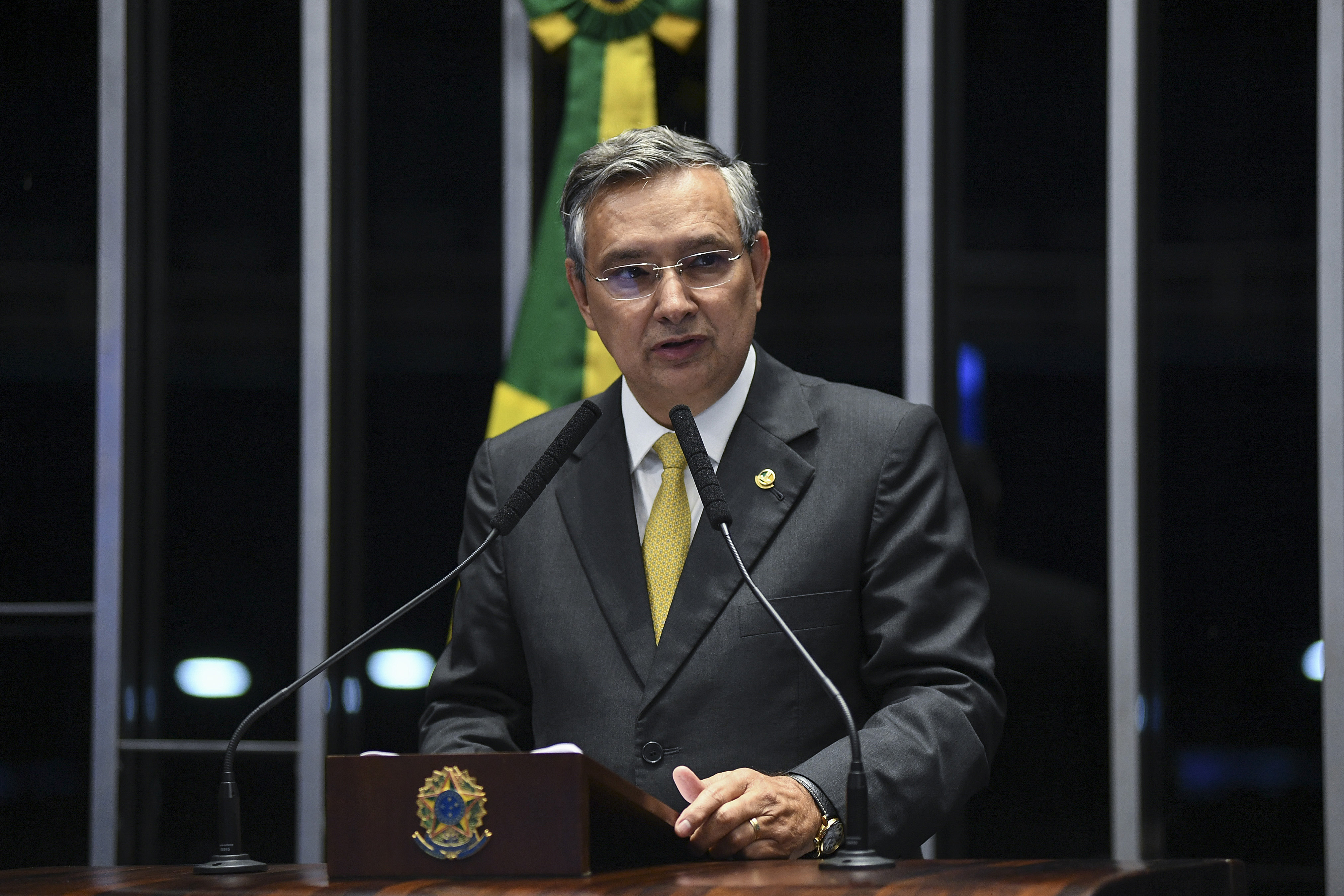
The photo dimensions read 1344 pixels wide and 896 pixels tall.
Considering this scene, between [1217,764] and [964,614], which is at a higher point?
[964,614]

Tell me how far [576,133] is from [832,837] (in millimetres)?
2163

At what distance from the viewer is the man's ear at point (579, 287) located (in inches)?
82.8

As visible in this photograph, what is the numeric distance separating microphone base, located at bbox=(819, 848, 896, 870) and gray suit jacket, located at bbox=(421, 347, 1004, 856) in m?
0.33

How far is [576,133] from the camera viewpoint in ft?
11.0

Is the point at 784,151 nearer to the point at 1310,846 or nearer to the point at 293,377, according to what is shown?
the point at 293,377

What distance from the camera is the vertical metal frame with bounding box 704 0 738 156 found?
344 centimetres

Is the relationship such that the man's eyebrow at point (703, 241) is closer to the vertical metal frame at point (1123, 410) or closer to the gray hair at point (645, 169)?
the gray hair at point (645, 169)

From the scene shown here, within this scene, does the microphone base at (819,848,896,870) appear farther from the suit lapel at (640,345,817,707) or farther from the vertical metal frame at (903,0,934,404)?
the vertical metal frame at (903,0,934,404)

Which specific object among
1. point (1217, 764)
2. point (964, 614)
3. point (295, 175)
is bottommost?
point (1217, 764)

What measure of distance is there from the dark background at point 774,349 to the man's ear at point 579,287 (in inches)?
53.5

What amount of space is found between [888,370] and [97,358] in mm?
1979

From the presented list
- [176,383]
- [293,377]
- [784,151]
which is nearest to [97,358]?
[176,383]

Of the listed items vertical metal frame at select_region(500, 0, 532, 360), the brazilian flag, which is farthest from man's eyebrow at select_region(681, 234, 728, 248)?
vertical metal frame at select_region(500, 0, 532, 360)

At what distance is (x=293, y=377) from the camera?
363cm
